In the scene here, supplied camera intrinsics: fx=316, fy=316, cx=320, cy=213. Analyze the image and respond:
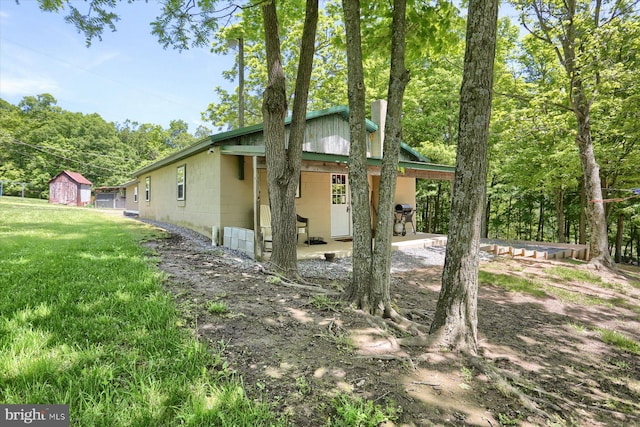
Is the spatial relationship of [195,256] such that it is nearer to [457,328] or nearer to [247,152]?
[247,152]

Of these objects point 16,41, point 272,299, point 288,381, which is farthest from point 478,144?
point 16,41

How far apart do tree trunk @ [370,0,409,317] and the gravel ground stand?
1888 mm

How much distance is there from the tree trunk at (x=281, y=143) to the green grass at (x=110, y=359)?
2033 mm

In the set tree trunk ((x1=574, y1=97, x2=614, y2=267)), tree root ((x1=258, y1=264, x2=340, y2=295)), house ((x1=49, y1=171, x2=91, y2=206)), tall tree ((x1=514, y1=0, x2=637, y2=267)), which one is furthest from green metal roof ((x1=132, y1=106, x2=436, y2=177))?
house ((x1=49, y1=171, x2=91, y2=206))

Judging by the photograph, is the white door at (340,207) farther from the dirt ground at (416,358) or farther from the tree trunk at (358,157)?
the tree trunk at (358,157)

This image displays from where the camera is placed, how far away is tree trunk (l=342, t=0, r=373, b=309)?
385 cm

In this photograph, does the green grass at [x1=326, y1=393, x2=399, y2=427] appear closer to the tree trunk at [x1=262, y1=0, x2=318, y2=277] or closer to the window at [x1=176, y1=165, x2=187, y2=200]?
the tree trunk at [x1=262, y1=0, x2=318, y2=277]

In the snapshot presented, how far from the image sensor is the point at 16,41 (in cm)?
1680

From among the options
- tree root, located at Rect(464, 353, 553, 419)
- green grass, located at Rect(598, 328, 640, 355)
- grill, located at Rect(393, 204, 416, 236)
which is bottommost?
green grass, located at Rect(598, 328, 640, 355)

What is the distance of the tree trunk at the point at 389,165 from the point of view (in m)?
3.67

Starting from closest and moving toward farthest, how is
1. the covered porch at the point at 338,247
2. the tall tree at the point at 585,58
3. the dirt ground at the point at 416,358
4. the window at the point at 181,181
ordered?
the dirt ground at the point at 416,358
the covered porch at the point at 338,247
the tall tree at the point at 585,58
the window at the point at 181,181

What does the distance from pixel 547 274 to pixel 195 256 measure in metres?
7.64

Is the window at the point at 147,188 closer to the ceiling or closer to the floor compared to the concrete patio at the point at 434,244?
closer to the ceiling

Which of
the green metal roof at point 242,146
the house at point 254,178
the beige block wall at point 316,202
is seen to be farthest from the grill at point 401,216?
the beige block wall at point 316,202
